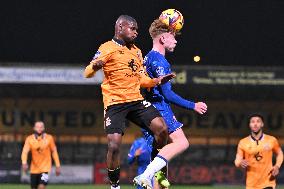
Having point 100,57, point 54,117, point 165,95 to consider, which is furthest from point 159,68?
point 54,117

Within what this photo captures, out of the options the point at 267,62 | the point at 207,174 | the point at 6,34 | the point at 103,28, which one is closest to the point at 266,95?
the point at 267,62

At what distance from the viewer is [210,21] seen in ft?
104

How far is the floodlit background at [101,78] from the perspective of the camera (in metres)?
31.6

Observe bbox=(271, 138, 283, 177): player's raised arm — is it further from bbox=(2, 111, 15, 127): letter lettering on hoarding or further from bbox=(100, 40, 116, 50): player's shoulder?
bbox=(2, 111, 15, 127): letter lettering on hoarding

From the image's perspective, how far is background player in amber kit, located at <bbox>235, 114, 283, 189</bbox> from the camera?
1571cm

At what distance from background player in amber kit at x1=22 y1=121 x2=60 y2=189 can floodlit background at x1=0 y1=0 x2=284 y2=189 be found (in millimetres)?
8733

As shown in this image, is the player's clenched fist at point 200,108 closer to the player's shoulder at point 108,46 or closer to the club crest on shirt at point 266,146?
the player's shoulder at point 108,46

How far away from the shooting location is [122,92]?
11734 mm

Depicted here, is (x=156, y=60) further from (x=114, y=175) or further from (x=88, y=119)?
(x=88, y=119)

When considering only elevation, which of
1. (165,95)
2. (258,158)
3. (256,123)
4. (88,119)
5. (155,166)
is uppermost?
(88,119)

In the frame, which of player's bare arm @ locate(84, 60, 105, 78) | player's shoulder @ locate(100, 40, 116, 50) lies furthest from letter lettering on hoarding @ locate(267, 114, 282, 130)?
player's bare arm @ locate(84, 60, 105, 78)

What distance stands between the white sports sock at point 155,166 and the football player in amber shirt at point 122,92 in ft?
0.30

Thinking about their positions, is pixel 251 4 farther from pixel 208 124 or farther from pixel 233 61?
pixel 208 124

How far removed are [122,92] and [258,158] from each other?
5163 millimetres
